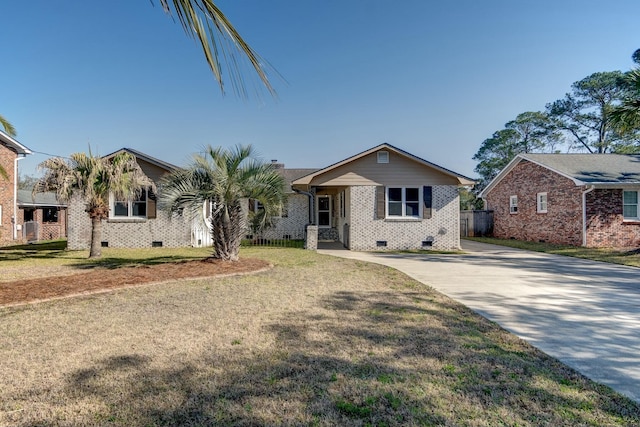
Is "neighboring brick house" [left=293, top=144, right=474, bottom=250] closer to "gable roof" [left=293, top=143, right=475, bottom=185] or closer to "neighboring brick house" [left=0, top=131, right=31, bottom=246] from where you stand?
"gable roof" [left=293, top=143, right=475, bottom=185]

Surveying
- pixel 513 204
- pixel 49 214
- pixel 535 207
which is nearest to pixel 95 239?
pixel 49 214

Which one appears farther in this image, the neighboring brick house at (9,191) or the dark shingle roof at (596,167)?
the neighboring brick house at (9,191)

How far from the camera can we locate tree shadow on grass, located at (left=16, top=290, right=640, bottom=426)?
254cm

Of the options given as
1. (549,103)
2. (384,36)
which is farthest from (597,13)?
(549,103)

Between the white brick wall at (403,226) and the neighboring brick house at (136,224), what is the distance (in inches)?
304

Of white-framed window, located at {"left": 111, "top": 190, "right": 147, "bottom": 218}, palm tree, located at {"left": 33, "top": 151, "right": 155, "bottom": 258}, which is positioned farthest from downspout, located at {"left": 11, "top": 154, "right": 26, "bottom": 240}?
palm tree, located at {"left": 33, "top": 151, "right": 155, "bottom": 258}

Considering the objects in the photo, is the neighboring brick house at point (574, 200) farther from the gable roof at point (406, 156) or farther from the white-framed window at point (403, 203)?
the white-framed window at point (403, 203)

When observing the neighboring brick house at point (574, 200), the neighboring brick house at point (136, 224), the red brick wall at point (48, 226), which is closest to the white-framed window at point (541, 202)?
the neighboring brick house at point (574, 200)

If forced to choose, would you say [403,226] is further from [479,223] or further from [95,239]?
[95,239]

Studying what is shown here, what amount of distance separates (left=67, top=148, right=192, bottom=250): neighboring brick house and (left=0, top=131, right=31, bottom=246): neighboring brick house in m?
6.34

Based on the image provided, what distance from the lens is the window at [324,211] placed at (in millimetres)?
21359

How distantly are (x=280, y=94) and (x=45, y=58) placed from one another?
589 inches

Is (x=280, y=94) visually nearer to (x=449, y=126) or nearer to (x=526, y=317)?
(x=526, y=317)

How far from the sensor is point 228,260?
9969mm
